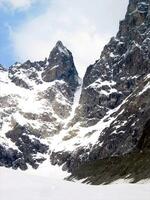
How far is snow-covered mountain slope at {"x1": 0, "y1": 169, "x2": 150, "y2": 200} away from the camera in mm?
8117

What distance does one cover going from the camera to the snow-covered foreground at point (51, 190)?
811 centimetres

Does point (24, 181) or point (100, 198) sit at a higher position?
point (24, 181)

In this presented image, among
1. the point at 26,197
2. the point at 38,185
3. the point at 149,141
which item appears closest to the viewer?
the point at 26,197

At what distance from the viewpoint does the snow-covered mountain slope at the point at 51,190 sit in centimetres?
812

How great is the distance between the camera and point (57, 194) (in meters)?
8.23

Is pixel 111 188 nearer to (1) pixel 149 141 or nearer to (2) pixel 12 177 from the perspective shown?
(2) pixel 12 177

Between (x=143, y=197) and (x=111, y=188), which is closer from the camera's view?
(x=143, y=197)

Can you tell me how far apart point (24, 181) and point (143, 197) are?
6.41 ft

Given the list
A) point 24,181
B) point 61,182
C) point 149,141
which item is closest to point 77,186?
point 61,182

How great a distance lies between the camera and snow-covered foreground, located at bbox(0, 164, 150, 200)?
8109 mm

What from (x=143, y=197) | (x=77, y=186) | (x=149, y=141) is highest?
(x=149, y=141)

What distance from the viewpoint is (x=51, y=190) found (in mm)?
8430

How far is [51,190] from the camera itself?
27.7ft

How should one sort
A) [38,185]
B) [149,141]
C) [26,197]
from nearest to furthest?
[26,197]
[38,185]
[149,141]
